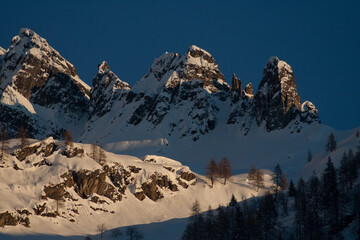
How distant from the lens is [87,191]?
452 feet

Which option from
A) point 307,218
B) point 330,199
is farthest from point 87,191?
point 330,199

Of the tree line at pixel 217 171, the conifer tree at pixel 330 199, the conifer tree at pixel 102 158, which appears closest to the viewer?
the conifer tree at pixel 330 199

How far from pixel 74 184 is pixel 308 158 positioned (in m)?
81.2

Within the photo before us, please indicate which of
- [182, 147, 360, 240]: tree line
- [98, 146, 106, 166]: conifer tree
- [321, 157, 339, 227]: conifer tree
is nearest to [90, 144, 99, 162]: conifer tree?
[98, 146, 106, 166]: conifer tree

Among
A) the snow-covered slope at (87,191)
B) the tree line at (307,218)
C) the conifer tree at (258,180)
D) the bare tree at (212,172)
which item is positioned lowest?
the tree line at (307,218)

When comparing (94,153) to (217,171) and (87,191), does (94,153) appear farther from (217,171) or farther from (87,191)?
(217,171)

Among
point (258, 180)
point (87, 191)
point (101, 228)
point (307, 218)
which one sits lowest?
point (307, 218)

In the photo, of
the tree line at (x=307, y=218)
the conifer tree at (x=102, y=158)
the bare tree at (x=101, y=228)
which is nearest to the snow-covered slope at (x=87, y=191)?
the conifer tree at (x=102, y=158)

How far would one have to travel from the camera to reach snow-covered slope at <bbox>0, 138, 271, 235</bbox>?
403ft

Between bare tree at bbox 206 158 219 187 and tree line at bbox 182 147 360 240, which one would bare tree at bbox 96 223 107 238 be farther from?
bare tree at bbox 206 158 219 187

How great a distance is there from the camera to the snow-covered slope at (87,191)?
122812 millimetres

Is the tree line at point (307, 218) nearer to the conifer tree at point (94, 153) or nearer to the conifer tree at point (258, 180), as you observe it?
the conifer tree at point (258, 180)

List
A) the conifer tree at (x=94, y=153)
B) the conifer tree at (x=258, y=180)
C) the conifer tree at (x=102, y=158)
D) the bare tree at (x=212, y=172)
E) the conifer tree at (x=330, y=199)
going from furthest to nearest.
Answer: the bare tree at (x=212, y=172)
the conifer tree at (x=258, y=180)
the conifer tree at (x=94, y=153)
the conifer tree at (x=102, y=158)
the conifer tree at (x=330, y=199)

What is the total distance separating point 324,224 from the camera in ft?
327
